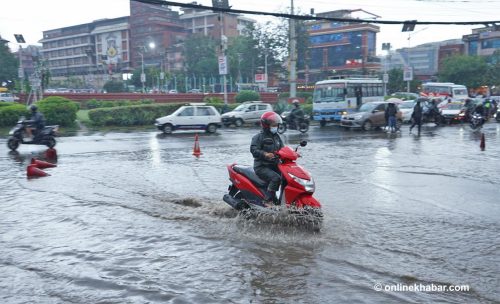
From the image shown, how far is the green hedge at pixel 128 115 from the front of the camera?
1020 inches

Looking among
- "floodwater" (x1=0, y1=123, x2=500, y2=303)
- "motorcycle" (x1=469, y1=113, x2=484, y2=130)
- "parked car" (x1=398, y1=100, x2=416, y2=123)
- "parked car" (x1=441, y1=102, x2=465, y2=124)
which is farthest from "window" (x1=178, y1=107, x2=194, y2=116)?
"parked car" (x1=441, y1=102, x2=465, y2=124)

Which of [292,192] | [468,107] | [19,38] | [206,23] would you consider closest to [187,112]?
[292,192]

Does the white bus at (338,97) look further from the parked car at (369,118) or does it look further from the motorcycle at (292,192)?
the motorcycle at (292,192)

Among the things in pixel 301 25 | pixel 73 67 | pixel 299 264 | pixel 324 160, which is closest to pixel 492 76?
pixel 301 25

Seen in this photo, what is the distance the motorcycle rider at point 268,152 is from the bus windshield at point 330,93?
2073 centimetres

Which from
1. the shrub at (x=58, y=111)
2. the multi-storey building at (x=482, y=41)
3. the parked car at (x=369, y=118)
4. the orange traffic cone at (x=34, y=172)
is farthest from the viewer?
the multi-storey building at (x=482, y=41)

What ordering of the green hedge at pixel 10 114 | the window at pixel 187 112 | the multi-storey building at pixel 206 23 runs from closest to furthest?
the window at pixel 187 112, the green hedge at pixel 10 114, the multi-storey building at pixel 206 23

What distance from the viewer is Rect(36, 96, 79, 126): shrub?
2438cm

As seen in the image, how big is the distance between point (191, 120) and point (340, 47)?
8075cm

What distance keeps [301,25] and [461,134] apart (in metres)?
50.9

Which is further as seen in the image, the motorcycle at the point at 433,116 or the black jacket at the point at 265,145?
the motorcycle at the point at 433,116

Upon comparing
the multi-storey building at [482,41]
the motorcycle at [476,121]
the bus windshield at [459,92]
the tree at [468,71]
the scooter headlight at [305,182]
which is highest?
the multi-storey building at [482,41]

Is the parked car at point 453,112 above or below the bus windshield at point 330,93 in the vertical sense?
below

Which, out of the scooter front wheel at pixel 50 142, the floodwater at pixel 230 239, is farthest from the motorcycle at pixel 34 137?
the floodwater at pixel 230 239
